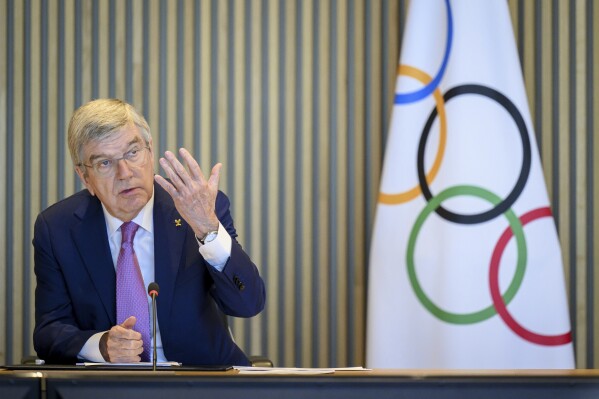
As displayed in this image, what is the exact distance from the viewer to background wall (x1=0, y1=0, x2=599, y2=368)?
457 cm

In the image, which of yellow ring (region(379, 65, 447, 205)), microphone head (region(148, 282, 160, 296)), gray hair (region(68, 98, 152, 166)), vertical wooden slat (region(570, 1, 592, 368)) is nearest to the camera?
microphone head (region(148, 282, 160, 296))

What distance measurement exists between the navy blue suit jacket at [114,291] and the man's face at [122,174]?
9 centimetres

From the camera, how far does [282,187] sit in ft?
15.3

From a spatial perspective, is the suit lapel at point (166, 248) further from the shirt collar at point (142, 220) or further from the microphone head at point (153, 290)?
the microphone head at point (153, 290)

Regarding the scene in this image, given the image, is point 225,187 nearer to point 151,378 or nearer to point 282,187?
point 282,187

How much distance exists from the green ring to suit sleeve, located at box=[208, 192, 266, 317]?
1.19m

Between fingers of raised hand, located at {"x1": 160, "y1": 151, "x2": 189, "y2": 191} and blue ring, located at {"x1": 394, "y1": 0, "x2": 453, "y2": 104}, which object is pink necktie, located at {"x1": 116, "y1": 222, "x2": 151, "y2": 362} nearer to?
fingers of raised hand, located at {"x1": 160, "y1": 151, "x2": 189, "y2": 191}


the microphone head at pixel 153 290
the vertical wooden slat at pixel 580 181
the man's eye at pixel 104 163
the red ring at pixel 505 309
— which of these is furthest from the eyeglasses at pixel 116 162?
the vertical wooden slat at pixel 580 181

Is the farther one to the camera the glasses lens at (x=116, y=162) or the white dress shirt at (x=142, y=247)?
the glasses lens at (x=116, y=162)

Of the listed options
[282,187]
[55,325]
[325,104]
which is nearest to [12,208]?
[282,187]

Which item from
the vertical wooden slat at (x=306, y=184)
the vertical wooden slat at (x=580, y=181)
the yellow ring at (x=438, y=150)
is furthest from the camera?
the vertical wooden slat at (x=306, y=184)

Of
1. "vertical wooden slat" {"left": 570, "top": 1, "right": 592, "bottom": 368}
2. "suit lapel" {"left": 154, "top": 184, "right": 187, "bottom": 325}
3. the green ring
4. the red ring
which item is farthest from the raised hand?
"vertical wooden slat" {"left": 570, "top": 1, "right": 592, "bottom": 368}

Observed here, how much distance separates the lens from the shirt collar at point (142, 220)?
118 inches

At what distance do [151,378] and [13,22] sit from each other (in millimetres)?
3470
